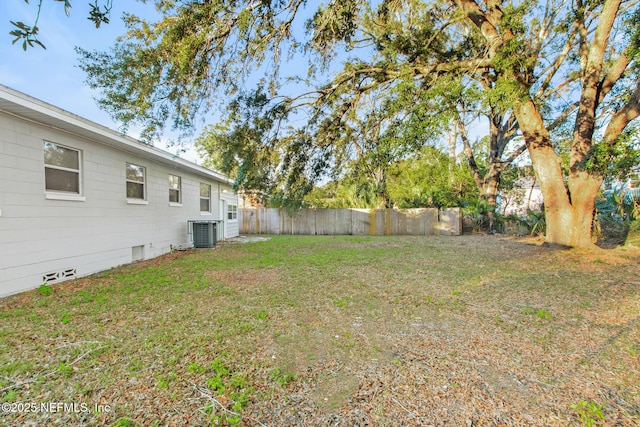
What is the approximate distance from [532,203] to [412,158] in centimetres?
2321

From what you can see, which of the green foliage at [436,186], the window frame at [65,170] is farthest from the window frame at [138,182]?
the green foliage at [436,186]

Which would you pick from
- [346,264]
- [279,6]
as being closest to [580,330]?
[346,264]

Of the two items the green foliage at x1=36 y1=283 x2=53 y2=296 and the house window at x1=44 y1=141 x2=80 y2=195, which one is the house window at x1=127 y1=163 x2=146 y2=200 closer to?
the house window at x1=44 y1=141 x2=80 y2=195

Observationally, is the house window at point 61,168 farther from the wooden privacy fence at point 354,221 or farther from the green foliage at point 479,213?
the green foliage at point 479,213

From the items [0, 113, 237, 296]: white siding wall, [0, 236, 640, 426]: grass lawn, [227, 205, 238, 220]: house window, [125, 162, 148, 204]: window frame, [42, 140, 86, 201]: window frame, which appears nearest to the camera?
[0, 236, 640, 426]: grass lawn

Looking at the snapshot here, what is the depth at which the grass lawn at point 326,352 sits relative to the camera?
1975 millimetres

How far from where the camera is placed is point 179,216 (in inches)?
400

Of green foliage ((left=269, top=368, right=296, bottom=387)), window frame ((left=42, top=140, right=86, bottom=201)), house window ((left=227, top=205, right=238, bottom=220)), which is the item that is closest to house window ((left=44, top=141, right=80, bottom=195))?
window frame ((left=42, top=140, right=86, bottom=201))

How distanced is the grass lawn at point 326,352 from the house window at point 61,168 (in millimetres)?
1950

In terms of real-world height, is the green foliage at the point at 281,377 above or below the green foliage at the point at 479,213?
below

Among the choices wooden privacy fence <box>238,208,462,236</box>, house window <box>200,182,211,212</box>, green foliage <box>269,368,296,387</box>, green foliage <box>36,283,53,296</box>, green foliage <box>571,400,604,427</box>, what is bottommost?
green foliage <box>269,368,296,387</box>

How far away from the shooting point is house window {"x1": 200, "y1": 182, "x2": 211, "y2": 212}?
12.1 metres

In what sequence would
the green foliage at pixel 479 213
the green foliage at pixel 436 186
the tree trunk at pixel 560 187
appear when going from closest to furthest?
the tree trunk at pixel 560 187
the green foliage at pixel 479 213
the green foliage at pixel 436 186

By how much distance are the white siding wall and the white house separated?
0.05 feet
